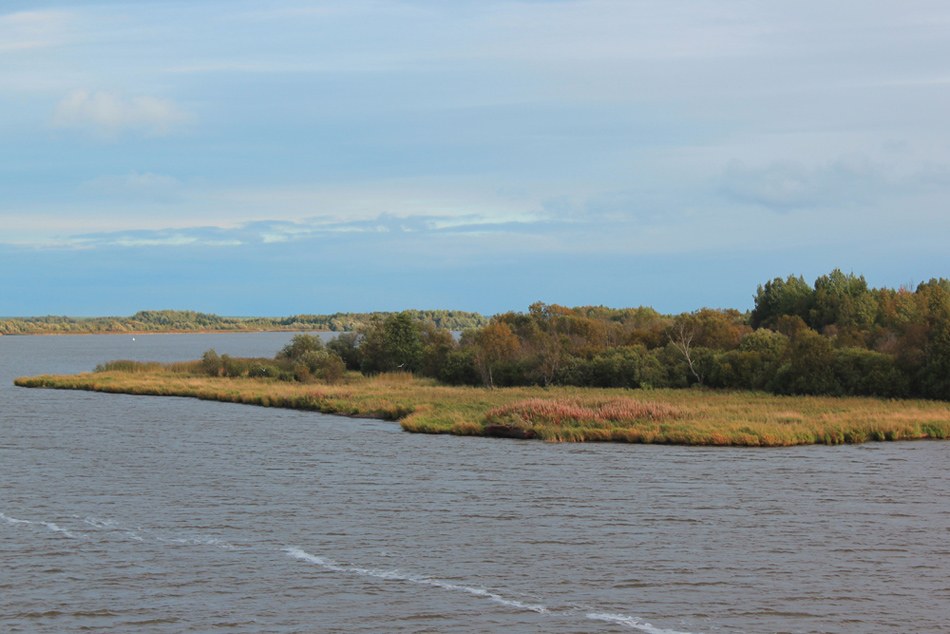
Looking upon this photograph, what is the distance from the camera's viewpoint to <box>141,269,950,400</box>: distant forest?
2260 inches

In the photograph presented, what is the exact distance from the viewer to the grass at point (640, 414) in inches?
1747

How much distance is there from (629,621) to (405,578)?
574 cm

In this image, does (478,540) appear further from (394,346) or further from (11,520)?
(394,346)

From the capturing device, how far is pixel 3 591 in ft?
61.0

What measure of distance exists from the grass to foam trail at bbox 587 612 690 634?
2863cm

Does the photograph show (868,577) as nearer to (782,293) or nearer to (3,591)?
(3,591)

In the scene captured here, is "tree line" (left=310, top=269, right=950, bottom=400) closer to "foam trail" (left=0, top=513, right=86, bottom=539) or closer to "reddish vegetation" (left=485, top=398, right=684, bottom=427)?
"reddish vegetation" (left=485, top=398, right=684, bottom=427)

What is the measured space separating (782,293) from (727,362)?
55.1 metres

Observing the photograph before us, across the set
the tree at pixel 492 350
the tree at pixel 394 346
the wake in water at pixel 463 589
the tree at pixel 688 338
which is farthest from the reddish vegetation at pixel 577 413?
the tree at pixel 394 346

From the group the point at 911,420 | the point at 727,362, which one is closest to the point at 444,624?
the point at 911,420

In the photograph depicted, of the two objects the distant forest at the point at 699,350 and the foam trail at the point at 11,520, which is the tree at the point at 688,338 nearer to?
the distant forest at the point at 699,350

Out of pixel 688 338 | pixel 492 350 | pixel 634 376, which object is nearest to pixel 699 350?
pixel 688 338

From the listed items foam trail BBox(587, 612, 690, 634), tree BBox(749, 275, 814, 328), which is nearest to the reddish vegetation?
foam trail BBox(587, 612, 690, 634)

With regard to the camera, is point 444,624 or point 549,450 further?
point 549,450
